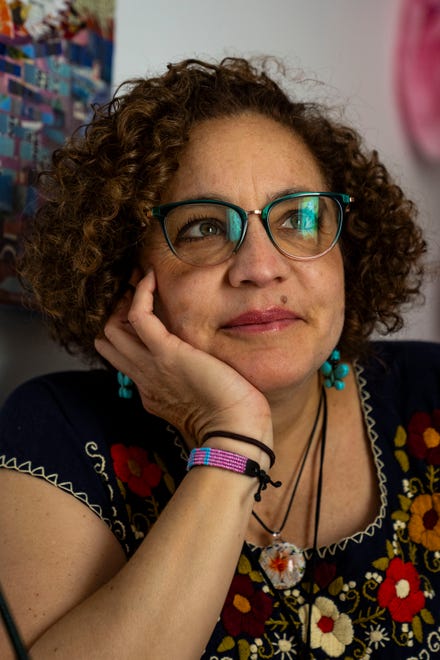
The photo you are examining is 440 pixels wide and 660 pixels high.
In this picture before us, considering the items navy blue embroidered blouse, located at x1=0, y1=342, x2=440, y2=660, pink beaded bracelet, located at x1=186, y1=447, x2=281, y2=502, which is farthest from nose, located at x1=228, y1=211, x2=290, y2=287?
navy blue embroidered blouse, located at x1=0, y1=342, x2=440, y2=660

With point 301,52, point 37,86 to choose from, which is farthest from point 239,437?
point 301,52

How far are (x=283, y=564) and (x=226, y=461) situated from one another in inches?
12.0

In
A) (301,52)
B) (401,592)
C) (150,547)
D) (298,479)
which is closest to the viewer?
(150,547)

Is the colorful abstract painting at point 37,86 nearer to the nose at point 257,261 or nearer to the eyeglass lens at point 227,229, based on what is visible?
the eyeglass lens at point 227,229

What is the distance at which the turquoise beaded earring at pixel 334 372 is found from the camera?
1561 millimetres

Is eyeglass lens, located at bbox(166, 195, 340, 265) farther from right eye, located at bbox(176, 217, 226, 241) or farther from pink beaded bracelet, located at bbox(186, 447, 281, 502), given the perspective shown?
pink beaded bracelet, located at bbox(186, 447, 281, 502)

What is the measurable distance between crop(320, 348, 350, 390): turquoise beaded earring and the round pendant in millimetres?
328

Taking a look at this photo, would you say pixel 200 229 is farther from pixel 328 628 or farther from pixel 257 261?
pixel 328 628

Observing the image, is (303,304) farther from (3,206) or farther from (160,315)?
(3,206)

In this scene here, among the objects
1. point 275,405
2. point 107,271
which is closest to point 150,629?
point 275,405

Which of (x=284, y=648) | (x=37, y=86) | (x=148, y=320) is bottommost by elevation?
(x=284, y=648)

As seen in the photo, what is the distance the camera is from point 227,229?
1317mm

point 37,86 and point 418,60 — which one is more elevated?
point 418,60

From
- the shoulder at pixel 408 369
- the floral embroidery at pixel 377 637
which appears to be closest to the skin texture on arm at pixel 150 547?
the floral embroidery at pixel 377 637
